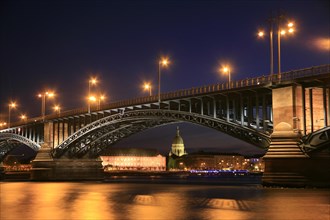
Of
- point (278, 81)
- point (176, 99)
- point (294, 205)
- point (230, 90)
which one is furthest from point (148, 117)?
point (294, 205)

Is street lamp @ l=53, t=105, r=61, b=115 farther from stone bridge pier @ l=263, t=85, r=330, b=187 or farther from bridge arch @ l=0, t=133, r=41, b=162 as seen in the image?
stone bridge pier @ l=263, t=85, r=330, b=187

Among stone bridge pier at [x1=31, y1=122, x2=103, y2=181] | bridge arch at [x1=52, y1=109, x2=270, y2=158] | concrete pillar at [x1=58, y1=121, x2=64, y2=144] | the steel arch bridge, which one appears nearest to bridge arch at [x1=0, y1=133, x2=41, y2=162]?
the steel arch bridge

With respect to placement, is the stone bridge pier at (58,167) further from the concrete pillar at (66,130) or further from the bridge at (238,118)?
the concrete pillar at (66,130)

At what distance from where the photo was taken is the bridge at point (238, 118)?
162 ft

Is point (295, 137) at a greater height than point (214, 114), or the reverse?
point (214, 114)

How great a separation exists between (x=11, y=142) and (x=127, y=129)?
5099cm

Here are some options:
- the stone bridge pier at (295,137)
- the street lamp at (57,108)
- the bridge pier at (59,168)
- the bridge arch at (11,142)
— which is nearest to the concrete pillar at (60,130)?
the bridge pier at (59,168)

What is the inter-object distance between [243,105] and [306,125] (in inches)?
367

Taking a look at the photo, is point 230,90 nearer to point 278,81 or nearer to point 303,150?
point 278,81

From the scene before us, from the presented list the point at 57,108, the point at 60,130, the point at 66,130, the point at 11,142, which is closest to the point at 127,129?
the point at 66,130

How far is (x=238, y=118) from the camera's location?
59.3 meters

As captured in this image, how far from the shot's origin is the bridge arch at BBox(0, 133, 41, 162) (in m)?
101

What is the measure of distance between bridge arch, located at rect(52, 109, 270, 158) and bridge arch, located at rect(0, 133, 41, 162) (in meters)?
8.72

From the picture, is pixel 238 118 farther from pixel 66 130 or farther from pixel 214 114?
pixel 66 130
